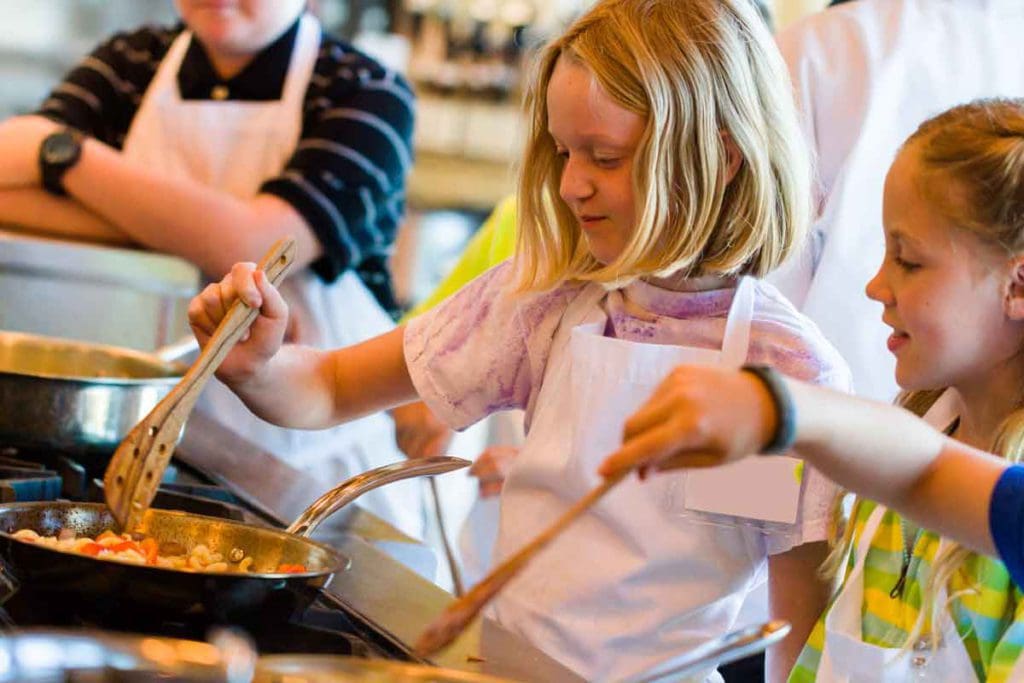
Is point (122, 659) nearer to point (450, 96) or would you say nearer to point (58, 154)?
point (58, 154)

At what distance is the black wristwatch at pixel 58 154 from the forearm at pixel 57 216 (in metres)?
0.04

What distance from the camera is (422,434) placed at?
1.98 metres

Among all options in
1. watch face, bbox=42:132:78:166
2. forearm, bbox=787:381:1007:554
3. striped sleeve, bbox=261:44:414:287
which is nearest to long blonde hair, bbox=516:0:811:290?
forearm, bbox=787:381:1007:554

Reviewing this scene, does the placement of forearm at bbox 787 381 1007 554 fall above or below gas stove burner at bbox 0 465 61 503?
above

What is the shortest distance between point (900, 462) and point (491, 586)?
0.26 meters

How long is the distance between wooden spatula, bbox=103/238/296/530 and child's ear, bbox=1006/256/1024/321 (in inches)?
23.2

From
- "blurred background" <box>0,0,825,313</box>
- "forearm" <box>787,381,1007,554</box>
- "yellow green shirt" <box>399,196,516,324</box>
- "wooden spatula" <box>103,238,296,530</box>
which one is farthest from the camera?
"blurred background" <box>0,0,825,313</box>

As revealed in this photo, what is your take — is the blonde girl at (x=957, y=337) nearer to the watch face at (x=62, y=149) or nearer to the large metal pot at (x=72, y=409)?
the large metal pot at (x=72, y=409)

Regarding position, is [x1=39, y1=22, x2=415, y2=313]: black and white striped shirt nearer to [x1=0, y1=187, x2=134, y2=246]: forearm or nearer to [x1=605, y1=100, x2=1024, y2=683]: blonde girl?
[x1=0, y1=187, x2=134, y2=246]: forearm

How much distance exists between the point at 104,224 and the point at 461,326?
107cm

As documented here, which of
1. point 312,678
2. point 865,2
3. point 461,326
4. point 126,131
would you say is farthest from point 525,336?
point 126,131

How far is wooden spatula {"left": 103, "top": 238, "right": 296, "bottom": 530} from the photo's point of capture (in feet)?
3.37

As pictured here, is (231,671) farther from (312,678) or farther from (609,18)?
(609,18)

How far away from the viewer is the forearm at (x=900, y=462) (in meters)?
0.78
